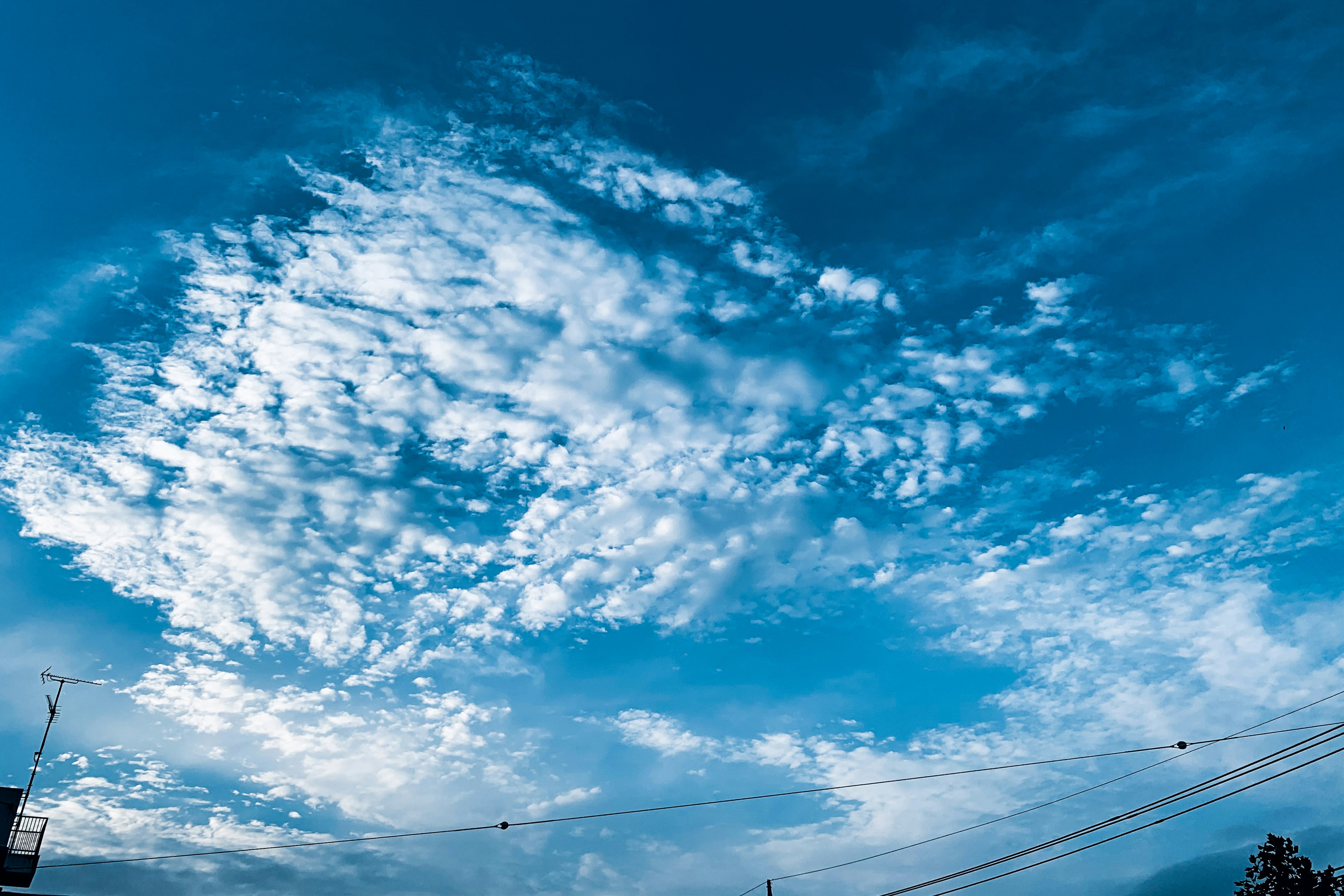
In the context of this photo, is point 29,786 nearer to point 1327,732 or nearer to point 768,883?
point 768,883

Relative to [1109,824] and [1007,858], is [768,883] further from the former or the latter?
[1109,824]

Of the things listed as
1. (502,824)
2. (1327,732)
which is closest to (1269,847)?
(1327,732)

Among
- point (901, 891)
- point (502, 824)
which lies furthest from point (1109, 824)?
point (502, 824)

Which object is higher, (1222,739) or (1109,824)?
(1222,739)

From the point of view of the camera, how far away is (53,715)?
4488 centimetres

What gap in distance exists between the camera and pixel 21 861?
4500 cm

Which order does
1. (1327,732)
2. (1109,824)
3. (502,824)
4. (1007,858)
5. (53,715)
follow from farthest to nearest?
1. (53,715)
2. (502,824)
3. (1007,858)
4. (1109,824)
5. (1327,732)

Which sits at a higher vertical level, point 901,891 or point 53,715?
point 53,715

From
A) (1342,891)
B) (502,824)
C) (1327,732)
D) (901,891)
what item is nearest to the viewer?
(1327,732)

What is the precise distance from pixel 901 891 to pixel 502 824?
58.7 ft

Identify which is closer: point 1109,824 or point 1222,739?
point 1109,824

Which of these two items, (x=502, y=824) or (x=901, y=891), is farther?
(x=502, y=824)

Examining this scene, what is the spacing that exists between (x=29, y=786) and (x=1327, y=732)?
58.5 metres

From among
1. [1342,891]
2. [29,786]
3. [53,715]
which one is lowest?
[1342,891]
